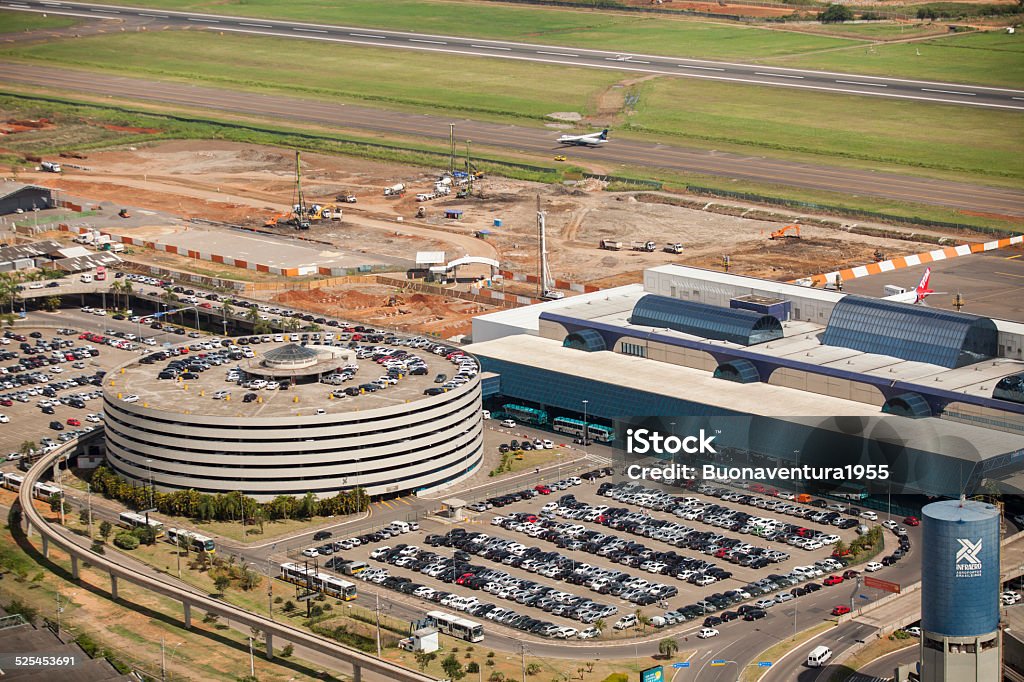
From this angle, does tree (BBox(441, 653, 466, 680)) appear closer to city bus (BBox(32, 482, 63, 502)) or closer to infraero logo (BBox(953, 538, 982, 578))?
infraero logo (BBox(953, 538, 982, 578))

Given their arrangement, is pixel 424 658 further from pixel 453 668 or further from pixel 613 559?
pixel 613 559

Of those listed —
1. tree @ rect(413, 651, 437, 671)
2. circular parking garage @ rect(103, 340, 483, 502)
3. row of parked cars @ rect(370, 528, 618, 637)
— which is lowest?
tree @ rect(413, 651, 437, 671)

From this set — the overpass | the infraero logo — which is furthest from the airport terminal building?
the overpass

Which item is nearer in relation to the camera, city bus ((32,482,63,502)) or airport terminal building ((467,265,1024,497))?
airport terminal building ((467,265,1024,497))

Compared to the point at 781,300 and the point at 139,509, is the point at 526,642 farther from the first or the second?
the point at 781,300

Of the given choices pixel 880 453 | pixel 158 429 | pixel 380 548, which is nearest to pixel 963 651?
pixel 880 453

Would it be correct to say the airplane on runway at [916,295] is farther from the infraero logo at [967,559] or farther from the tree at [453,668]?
the tree at [453,668]
